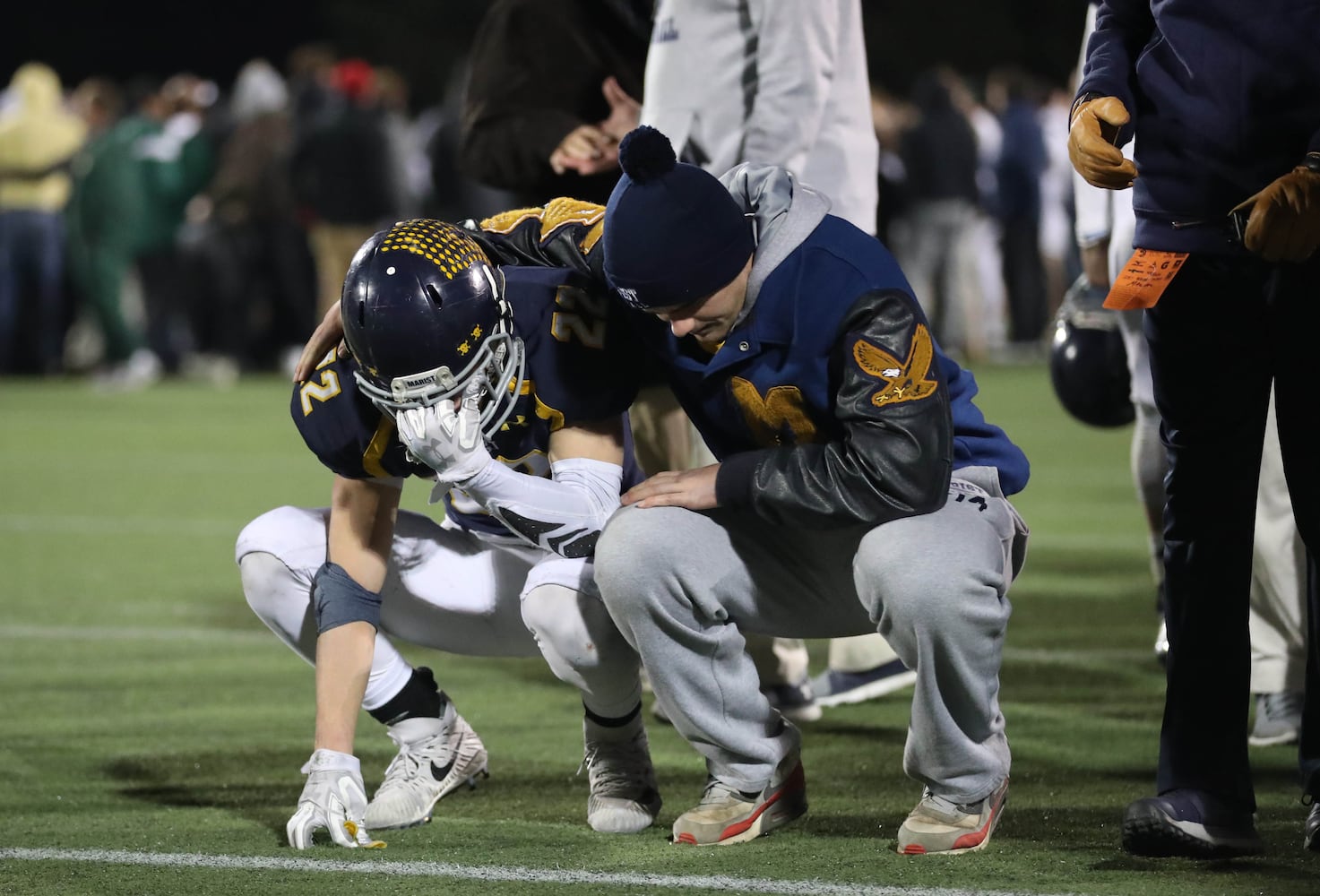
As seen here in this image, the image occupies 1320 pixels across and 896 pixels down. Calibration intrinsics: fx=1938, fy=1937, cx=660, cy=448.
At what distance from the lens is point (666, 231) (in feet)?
9.54

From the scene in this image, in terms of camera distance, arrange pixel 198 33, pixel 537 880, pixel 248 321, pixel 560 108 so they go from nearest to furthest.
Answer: pixel 537 880
pixel 560 108
pixel 248 321
pixel 198 33

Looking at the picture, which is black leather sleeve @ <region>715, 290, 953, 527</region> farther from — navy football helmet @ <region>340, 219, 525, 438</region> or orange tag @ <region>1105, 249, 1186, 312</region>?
navy football helmet @ <region>340, 219, 525, 438</region>

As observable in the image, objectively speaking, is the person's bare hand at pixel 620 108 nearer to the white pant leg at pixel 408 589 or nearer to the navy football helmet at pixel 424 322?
the white pant leg at pixel 408 589

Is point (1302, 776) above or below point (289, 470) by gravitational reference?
above

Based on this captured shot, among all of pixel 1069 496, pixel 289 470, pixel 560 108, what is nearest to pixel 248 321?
pixel 289 470

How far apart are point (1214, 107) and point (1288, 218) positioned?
9.5 inches

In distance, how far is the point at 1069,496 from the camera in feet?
25.2

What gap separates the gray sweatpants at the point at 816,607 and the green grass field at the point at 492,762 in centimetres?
17

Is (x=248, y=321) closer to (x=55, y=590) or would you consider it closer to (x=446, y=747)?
(x=55, y=590)

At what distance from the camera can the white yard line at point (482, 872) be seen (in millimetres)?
2799

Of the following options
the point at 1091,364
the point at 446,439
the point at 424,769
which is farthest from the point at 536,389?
the point at 1091,364

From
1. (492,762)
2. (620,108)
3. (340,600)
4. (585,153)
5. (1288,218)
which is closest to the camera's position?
(1288,218)

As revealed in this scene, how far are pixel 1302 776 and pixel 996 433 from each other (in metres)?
0.73

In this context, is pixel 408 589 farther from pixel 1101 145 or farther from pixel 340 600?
pixel 1101 145
